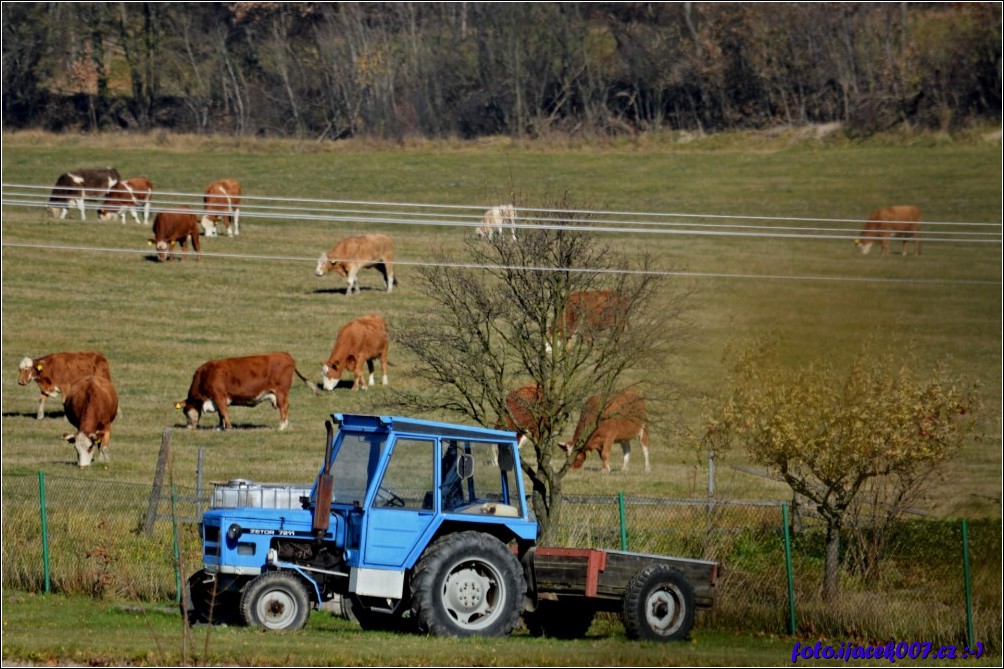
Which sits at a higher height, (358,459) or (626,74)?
(626,74)

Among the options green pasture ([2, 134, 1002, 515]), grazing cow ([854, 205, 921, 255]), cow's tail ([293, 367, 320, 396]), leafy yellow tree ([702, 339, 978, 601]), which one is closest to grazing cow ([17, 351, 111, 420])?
green pasture ([2, 134, 1002, 515])

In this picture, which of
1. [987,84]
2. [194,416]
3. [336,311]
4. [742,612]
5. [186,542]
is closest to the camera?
[742,612]

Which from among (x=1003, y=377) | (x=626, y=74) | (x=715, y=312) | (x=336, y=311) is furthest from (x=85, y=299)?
(x=626, y=74)

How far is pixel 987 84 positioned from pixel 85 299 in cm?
4211

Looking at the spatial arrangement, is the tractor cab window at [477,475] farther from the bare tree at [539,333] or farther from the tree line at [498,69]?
the tree line at [498,69]

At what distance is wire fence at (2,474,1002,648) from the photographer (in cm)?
1703

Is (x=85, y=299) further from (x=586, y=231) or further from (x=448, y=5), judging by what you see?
(x=448, y=5)

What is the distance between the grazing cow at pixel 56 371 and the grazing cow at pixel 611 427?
35.1ft

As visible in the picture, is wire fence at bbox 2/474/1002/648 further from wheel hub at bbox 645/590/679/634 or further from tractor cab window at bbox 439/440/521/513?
tractor cab window at bbox 439/440/521/513

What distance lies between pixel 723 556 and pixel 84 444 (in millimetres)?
13097

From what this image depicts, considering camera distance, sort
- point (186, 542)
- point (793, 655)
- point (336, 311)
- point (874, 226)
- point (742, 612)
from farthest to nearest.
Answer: point (874, 226) → point (336, 311) → point (186, 542) → point (742, 612) → point (793, 655)

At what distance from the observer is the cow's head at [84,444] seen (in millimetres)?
26750

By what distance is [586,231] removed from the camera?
2289 cm

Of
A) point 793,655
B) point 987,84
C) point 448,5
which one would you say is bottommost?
point 793,655
